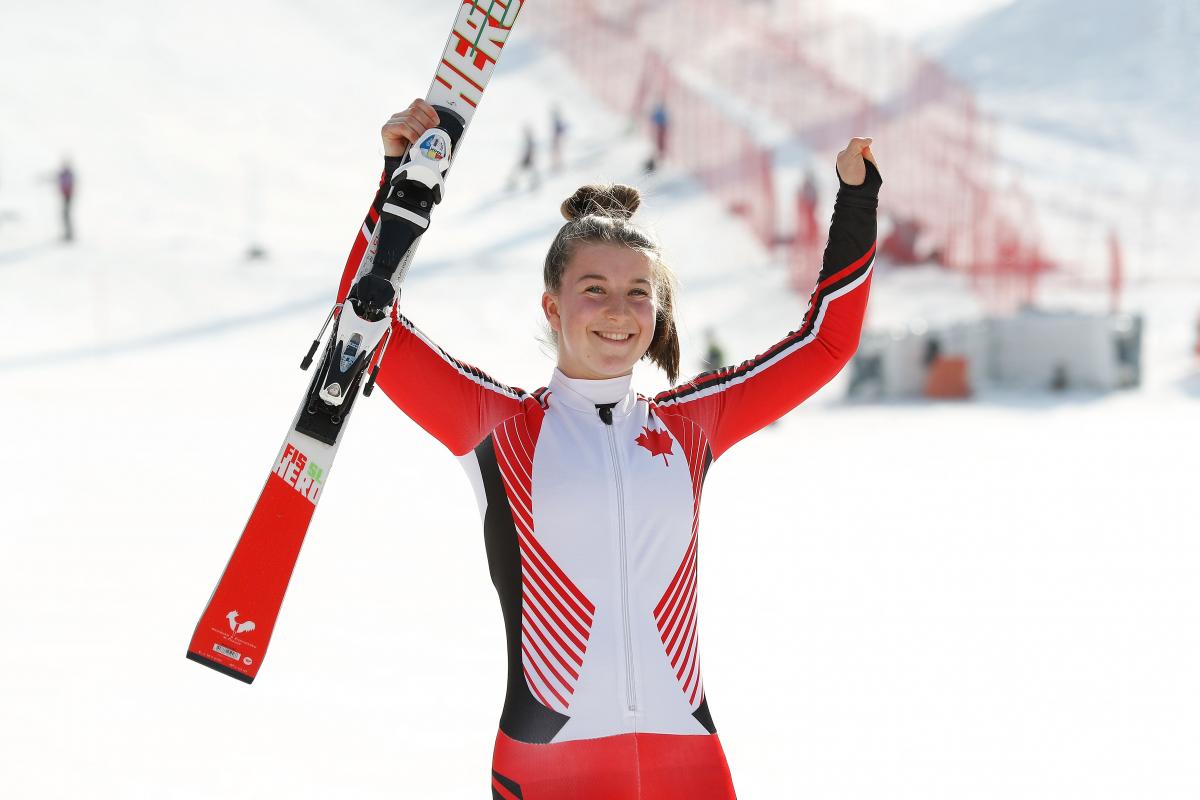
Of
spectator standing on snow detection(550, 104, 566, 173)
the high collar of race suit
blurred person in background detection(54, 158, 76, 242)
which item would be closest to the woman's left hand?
the high collar of race suit

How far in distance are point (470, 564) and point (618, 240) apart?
4671mm

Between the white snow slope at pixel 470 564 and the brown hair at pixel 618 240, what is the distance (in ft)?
0.35

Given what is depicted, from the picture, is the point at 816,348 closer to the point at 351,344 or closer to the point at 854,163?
the point at 854,163

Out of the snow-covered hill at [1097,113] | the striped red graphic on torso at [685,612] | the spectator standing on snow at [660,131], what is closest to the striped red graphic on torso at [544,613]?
the striped red graphic on torso at [685,612]

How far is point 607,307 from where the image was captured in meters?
2.24

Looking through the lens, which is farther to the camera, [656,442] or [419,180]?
[419,180]

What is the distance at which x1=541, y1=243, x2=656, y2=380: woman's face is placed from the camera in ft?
7.38

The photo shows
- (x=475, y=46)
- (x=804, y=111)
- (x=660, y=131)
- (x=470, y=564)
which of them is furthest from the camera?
(x=804, y=111)

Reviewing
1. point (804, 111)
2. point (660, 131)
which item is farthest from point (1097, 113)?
point (660, 131)

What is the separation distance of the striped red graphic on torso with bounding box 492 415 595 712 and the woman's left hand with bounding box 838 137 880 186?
802mm

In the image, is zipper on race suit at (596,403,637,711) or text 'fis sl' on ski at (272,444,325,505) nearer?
zipper on race suit at (596,403,637,711)

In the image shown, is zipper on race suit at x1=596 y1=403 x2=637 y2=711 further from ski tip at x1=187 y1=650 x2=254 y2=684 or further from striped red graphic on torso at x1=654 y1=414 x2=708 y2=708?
ski tip at x1=187 y1=650 x2=254 y2=684

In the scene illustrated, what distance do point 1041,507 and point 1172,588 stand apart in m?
2.09

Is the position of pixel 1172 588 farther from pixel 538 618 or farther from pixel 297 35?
pixel 297 35
